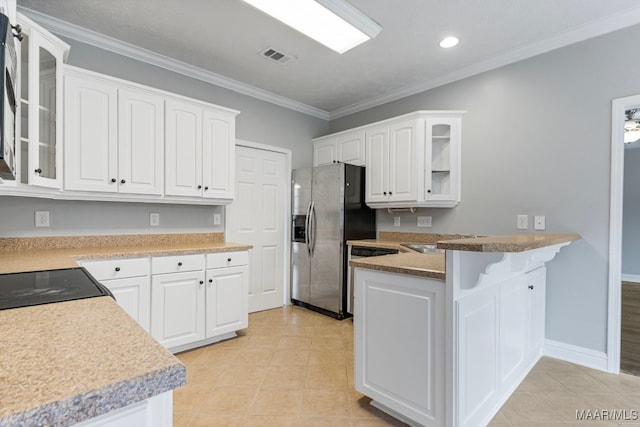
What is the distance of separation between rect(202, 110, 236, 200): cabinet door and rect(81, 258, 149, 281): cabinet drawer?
858 millimetres

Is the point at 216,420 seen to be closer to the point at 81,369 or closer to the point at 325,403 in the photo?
the point at 325,403

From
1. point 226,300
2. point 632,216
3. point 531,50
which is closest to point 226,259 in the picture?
point 226,300

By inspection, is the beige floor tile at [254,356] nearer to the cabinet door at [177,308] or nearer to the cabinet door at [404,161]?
the cabinet door at [177,308]

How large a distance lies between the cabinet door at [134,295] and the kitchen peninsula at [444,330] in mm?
1597

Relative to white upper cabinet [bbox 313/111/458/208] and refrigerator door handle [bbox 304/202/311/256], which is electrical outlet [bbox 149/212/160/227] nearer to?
refrigerator door handle [bbox 304/202/311/256]

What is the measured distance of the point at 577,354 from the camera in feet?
8.27

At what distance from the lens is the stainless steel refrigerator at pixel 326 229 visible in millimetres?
3531

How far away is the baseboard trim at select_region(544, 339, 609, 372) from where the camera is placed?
7.92 feet

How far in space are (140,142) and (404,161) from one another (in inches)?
96.9

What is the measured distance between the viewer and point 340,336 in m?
3.04

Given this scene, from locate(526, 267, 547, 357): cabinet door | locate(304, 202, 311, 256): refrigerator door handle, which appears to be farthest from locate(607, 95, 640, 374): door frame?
locate(304, 202, 311, 256): refrigerator door handle

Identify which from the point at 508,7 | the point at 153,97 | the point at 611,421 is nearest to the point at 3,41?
the point at 153,97

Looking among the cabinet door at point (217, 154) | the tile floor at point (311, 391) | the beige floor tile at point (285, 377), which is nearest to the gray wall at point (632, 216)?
the tile floor at point (311, 391)

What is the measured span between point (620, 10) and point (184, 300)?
3930 millimetres
